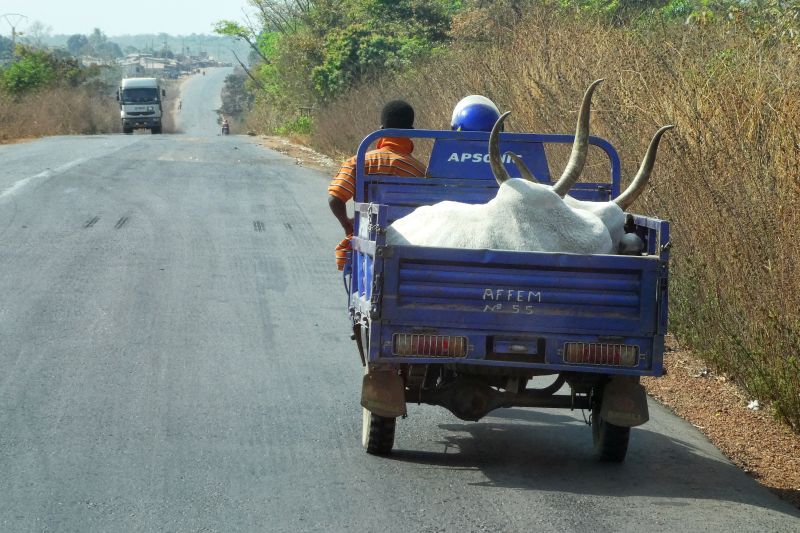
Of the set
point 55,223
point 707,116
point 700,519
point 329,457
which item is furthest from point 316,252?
point 700,519

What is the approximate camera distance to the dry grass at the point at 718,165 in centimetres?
739

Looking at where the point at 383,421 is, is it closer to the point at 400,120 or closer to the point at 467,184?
the point at 467,184

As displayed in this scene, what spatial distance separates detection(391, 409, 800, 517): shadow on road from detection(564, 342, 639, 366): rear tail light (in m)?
0.67

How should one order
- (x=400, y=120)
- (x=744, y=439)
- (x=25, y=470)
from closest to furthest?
(x=25, y=470)
(x=744, y=439)
(x=400, y=120)

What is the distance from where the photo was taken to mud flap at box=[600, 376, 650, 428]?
5953mm

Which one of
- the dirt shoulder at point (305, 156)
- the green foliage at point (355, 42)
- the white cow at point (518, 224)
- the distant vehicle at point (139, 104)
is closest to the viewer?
the white cow at point (518, 224)

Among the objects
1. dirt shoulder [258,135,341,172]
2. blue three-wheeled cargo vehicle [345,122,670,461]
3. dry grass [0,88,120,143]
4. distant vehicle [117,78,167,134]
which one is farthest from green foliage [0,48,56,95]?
blue three-wheeled cargo vehicle [345,122,670,461]

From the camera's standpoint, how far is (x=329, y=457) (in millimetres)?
6262

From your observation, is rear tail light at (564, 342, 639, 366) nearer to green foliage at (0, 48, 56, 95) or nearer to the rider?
the rider

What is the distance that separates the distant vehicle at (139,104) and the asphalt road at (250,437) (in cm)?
4554

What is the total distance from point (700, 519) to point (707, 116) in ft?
16.3

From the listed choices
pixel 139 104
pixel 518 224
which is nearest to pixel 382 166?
pixel 518 224

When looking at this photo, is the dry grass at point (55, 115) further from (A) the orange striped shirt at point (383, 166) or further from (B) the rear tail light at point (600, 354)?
(B) the rear tail light at point (600, 354)

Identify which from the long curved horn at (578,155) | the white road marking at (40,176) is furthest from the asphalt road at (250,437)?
the white road marking at (40,176)
